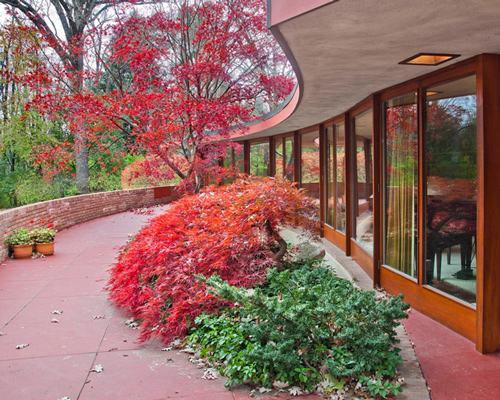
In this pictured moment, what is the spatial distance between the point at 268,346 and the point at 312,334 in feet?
1.52

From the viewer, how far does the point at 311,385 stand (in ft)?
10.4

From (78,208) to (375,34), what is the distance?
1179 centimetres

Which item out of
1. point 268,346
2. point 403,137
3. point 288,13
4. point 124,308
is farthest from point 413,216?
point 124,308

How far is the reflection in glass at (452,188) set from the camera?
12.7 ft

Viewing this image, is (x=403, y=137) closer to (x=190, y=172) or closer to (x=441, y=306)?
(x=441, y=306)

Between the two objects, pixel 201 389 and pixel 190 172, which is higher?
pixel 190 172

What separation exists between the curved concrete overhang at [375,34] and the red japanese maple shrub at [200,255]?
1.49m

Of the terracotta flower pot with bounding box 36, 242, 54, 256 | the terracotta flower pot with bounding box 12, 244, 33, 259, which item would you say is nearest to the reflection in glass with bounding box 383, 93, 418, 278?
the terracotta flower pot with bounding box 36, 242, 54, 256

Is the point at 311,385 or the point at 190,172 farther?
the point at 190,172

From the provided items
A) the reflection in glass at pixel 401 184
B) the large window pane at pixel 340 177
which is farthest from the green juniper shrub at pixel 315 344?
the large window pane at pixel 340 177

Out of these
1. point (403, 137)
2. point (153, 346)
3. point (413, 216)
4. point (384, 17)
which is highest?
point (384, 17)

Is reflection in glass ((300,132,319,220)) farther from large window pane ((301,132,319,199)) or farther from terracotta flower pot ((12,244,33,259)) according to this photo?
terracotta flower pot ((12,244,33,259))

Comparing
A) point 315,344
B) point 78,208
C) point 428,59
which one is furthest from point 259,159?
point 315,344

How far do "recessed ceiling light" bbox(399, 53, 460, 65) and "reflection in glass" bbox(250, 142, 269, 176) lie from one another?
9211mm
